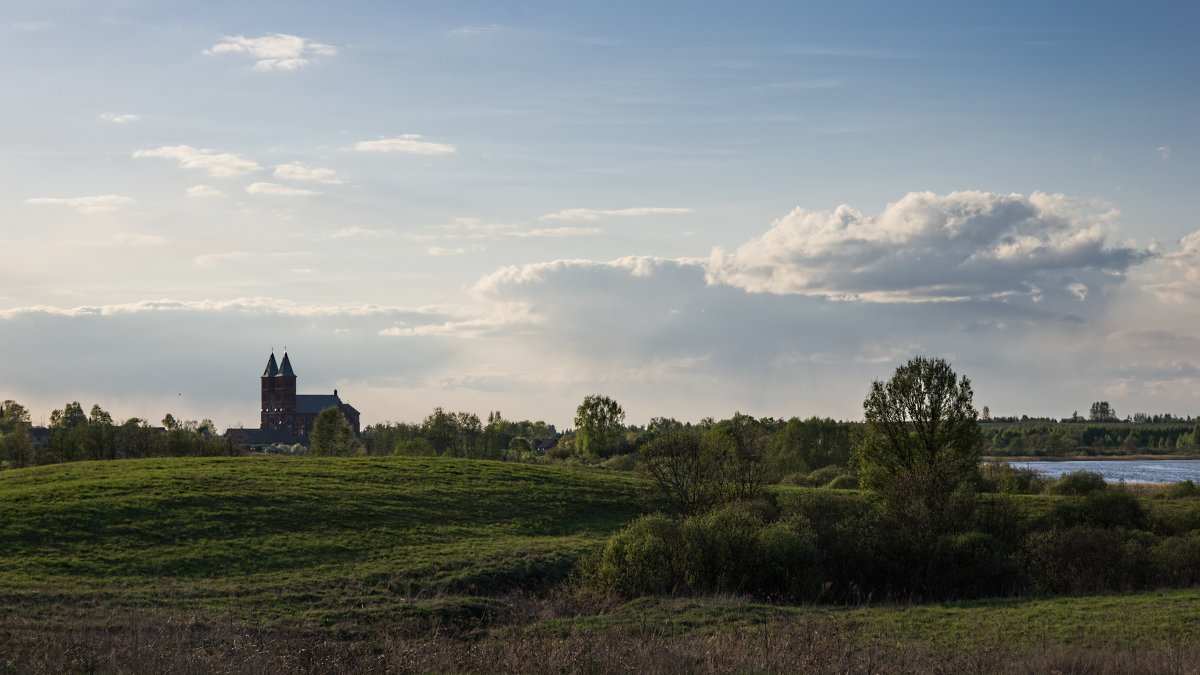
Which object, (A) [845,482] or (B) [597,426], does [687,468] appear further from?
(B) [597,426]

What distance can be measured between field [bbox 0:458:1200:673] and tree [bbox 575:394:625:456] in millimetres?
60398

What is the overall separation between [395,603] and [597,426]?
9398 centimetres

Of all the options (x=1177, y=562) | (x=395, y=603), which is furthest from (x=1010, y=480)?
(x=395, y=603)

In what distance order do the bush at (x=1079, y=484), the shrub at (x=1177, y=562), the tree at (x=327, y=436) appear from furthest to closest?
the tree at (x=327, y=436) < the bush at (x=1079, y=484) < the shrub at (x=1177, y=562)

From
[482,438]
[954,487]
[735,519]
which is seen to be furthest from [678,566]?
[482,438]

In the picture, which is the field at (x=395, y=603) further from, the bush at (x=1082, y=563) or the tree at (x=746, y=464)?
the tree at (x=746, y=464)

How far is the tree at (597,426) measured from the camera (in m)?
120

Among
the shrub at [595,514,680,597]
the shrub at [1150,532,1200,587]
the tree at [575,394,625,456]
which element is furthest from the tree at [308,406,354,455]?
the shrub at [1150,532,1200,587]

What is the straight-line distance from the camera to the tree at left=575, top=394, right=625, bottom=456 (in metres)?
120

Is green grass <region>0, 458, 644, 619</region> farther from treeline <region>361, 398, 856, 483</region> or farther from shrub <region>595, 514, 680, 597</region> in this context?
treeline <region>361, 398, 856, 483</region>

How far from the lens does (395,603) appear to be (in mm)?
29688

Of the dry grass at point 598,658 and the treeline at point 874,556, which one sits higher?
the dry grass at point 598,658

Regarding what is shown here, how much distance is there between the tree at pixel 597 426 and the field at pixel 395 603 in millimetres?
60398

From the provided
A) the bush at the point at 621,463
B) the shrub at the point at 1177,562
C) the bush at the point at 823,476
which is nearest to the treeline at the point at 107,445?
the bush at the point at 621,463
